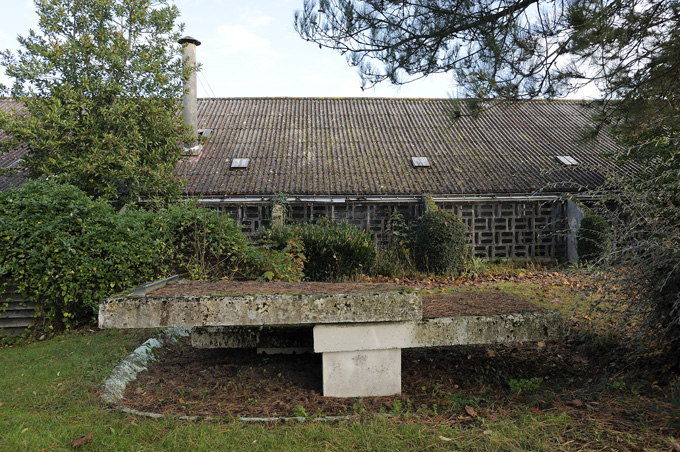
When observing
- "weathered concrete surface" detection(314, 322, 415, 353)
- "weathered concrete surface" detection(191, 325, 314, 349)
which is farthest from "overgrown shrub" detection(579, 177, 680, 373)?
"weathered concrete surface" detection(191, 325, 314, 349)

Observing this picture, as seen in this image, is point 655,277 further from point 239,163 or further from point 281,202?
point 239,163

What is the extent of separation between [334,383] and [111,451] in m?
1.73

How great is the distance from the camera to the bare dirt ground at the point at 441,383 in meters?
3.51

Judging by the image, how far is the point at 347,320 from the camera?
3807 mm

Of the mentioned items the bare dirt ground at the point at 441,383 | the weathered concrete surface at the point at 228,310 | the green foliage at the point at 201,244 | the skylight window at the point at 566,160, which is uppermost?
the skylight window at the point at 566,160

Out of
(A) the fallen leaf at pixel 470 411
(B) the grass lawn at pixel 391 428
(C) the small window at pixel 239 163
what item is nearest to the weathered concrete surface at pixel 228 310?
(B) the grass lawn at pixel 391 428

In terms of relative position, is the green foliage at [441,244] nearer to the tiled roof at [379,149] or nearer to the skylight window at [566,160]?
the tiled roof at [379,149]

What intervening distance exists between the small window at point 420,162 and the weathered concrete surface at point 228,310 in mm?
11937

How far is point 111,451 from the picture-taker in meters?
2.97

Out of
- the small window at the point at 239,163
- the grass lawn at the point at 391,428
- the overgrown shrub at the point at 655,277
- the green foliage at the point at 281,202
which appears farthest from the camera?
the small window at the point at 239,163

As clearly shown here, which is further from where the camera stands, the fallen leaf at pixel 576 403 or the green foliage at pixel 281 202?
the green foliage at pixel 281 202

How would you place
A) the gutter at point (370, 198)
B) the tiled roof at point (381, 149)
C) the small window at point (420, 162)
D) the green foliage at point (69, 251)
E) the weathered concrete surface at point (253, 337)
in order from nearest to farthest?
the weathered concrete surface at point (253, 337), the green foliage at point (69, 251), the gutter at point (370, 198), the tiled roof at point (381, 149), the small window at point (420, 162)

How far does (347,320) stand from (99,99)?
10.2 m

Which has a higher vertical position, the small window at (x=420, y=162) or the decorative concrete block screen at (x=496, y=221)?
the small window at (x=420, y=162)
